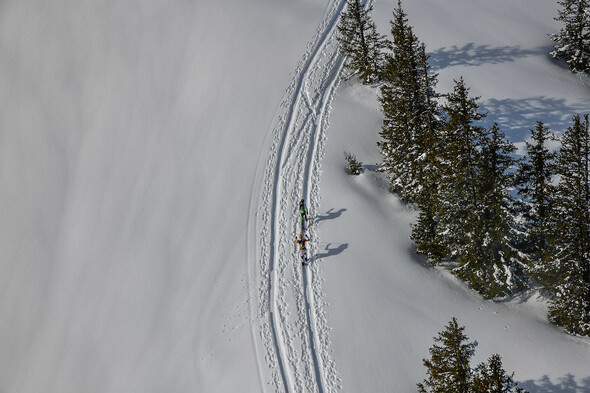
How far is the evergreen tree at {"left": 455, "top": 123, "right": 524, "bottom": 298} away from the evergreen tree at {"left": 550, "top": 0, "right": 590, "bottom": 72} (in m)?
17.2

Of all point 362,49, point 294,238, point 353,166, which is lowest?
point 294,238

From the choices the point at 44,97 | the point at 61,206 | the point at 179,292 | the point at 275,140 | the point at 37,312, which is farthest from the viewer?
the point at 44,97

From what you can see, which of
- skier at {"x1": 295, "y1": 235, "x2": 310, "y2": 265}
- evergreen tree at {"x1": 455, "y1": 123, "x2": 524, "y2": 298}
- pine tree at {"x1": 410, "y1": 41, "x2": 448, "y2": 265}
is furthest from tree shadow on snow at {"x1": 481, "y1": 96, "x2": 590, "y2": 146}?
skier at {"x1": 295, "y1": 235, "x2": 310, "y2": 265}

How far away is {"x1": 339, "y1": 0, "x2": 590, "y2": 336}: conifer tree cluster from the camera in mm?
17875

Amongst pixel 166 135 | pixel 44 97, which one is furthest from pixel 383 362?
pixel 44 97

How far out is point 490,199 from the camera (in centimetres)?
1973

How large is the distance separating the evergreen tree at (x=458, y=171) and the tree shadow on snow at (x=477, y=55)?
55.6ft

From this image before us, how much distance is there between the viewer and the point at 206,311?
993 inches

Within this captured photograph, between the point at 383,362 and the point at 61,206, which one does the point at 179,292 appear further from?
the point at 61,206

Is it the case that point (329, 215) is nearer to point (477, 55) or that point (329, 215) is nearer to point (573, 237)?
point (573, 237)

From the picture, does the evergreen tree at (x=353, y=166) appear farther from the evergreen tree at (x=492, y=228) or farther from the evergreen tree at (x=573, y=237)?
the evergreen tree at (x=573, y=237)

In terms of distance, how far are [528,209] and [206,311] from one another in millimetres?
18163

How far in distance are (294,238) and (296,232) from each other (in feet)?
1.41

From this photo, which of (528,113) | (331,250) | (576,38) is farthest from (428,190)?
(576,38)
